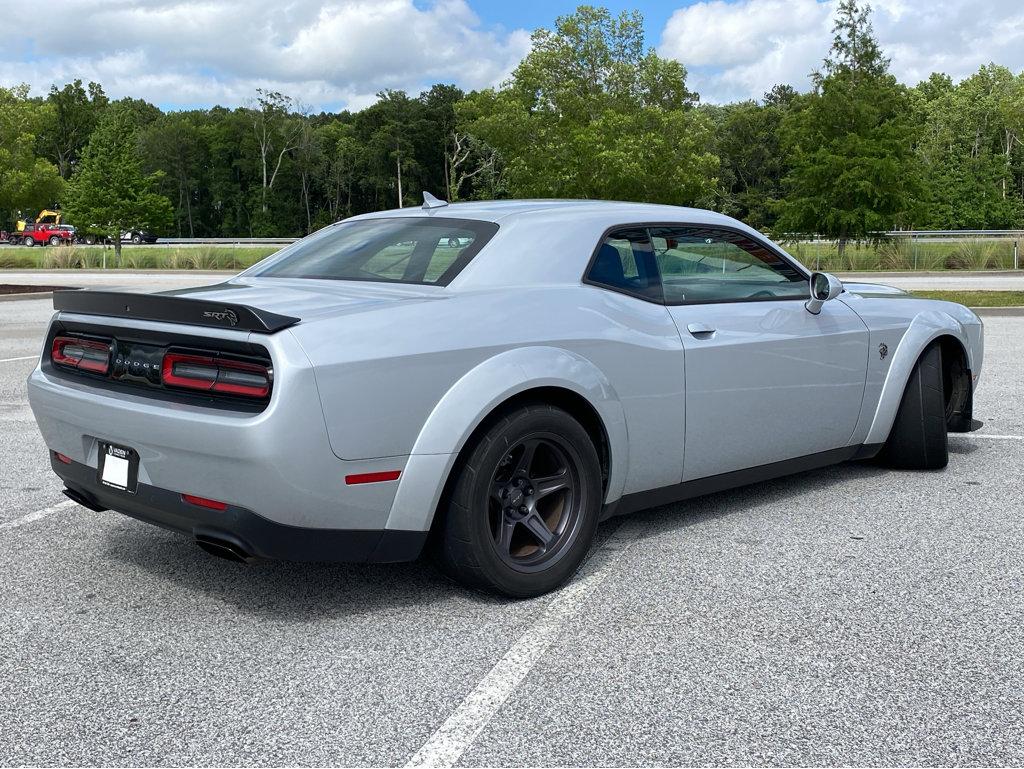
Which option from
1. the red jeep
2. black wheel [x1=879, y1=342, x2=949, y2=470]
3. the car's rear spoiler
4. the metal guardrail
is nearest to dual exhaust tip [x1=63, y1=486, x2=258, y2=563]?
the car's rear spoiler

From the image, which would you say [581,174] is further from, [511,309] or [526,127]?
[511,309]

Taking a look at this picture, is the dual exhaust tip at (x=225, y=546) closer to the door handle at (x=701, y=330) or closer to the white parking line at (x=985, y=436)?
the door handle at (x=701, y=330)

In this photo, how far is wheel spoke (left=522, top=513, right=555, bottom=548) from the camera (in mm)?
4152

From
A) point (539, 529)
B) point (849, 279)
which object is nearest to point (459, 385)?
point (539, 529)

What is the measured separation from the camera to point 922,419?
601 cm

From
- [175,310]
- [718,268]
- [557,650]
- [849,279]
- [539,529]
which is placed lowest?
[557,650]

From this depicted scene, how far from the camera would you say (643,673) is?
343cm

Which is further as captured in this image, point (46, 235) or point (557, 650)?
point (46, 235)

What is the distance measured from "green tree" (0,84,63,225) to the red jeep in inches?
1610

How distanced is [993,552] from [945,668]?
4.78 ft

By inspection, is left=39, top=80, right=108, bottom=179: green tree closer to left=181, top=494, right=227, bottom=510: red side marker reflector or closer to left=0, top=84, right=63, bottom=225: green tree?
left=0, top=84, right=63, bottom=225: green tree

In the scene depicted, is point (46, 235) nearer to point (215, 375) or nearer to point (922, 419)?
point (922, 419)

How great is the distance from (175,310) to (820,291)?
3.06 metres

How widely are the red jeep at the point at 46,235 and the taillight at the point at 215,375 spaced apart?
72.7 m
